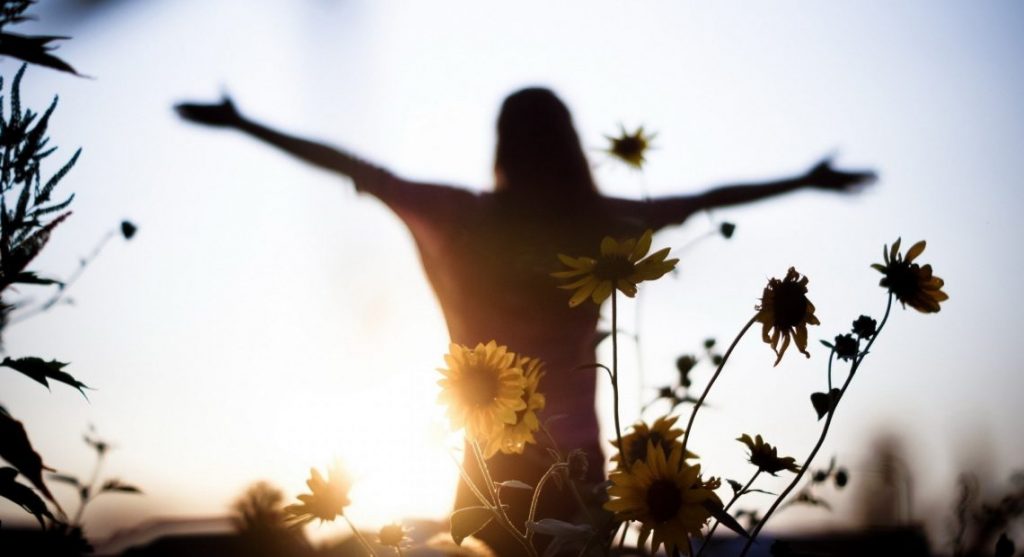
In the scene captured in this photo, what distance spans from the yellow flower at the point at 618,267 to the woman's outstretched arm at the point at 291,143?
3.98 ft

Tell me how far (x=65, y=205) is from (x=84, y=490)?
8.35ft

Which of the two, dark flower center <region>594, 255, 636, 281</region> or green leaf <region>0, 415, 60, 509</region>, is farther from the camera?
dark flower center <region>594, 255, 636, 281</region>

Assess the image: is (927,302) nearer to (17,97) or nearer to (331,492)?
(331,492)

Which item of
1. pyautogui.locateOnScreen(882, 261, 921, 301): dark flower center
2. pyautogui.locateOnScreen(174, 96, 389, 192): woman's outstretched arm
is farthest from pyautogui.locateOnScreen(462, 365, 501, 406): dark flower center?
pyautogui.locateOnScreen(174, 96, 389, 192): woman's outstretched arm

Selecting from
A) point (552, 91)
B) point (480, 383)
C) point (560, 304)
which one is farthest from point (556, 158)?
point (480, 383)

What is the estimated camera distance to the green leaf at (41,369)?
84 centimetres

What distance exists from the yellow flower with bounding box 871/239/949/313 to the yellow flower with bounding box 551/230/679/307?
382mm

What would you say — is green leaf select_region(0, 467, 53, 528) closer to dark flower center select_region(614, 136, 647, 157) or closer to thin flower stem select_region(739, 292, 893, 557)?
thin flower stem select_region(739, 292, 893, 557)

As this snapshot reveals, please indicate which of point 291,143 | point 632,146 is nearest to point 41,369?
point 291,143

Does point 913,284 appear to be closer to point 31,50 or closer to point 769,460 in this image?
point 769,460

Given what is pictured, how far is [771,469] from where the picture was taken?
1.08 m

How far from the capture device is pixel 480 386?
1041 millimetres

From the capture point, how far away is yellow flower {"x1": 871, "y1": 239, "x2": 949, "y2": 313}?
1102 mm

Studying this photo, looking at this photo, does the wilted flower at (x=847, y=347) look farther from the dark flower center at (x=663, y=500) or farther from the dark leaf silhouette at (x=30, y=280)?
the dark leaf silhouette at (x=30, y=280)
